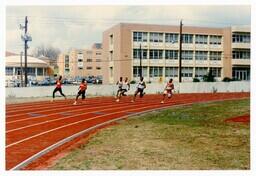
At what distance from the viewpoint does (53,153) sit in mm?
9234

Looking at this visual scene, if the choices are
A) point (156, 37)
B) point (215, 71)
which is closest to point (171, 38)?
point (156, 37)

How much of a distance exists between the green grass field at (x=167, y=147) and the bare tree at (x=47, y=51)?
2.35 meters

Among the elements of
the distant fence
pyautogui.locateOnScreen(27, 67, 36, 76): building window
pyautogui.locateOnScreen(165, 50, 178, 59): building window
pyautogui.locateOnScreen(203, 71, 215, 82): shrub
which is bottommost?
the distant fence

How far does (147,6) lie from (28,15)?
275cm

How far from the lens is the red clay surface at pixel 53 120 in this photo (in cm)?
965

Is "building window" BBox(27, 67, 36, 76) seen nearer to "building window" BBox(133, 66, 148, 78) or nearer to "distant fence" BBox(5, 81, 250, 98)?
"distant fence" BBox(5, 81, 250, 98)

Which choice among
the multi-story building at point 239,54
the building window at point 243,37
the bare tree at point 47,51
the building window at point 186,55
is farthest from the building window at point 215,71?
the bare tree at point 47,51

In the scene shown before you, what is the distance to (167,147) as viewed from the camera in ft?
31.7

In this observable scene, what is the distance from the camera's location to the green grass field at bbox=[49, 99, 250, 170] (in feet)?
27.8

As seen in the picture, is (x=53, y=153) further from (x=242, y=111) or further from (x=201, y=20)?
(x=242, y=111)

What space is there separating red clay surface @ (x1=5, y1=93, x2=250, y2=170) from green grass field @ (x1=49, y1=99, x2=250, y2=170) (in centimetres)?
91

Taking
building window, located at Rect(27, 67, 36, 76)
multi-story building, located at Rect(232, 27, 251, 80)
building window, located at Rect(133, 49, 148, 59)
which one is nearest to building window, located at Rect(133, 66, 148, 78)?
building window, located at Rect(133, 49, 148, 59)

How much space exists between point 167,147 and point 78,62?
3709 millimetres

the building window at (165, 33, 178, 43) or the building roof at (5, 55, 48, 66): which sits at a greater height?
the building window at (165, 33, 178, 43)
